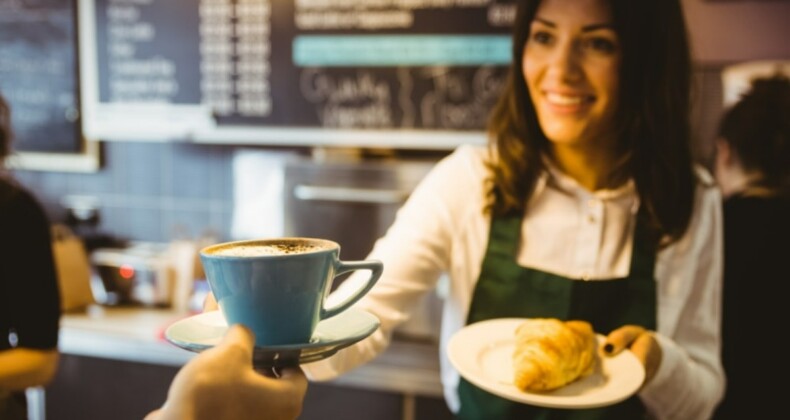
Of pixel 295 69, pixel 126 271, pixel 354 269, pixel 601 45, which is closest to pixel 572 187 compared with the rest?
pixel 601 45

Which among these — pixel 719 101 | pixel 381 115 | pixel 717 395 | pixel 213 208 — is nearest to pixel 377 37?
pixel 381 115

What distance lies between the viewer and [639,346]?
1.19 meters

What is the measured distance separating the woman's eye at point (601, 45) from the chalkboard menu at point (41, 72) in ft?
9.57

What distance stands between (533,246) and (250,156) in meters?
2.05

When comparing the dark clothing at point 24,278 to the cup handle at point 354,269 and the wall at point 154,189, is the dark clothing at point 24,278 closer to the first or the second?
the cup handle at point 354,269

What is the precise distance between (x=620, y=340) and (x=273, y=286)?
76 centimetres

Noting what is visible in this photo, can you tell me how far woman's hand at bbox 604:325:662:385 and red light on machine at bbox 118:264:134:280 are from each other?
104 inches

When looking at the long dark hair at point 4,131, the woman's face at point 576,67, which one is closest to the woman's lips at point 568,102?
the woman's face at point 576,67

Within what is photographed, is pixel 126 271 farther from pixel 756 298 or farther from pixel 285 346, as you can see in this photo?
pixel 285 346

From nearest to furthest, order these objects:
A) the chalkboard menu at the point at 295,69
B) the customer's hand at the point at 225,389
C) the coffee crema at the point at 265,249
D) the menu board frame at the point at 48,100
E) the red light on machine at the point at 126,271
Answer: the customer's hand at the point at 225,389 → the coffee crema at the point at 265,249 → the chalkboard menu at the point at 295,69 → the red light on machine at the point at 126,271 → the menu board frame at the point at 48,100

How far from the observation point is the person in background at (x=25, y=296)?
1682 millimetres

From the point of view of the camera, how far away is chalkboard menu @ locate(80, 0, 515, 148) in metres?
2.86

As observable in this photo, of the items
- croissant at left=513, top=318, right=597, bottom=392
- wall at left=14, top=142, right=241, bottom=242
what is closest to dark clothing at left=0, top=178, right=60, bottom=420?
croissant at left=513, top=318, right=597, bottom=392

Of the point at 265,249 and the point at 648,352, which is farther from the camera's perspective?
the point at 648,352
